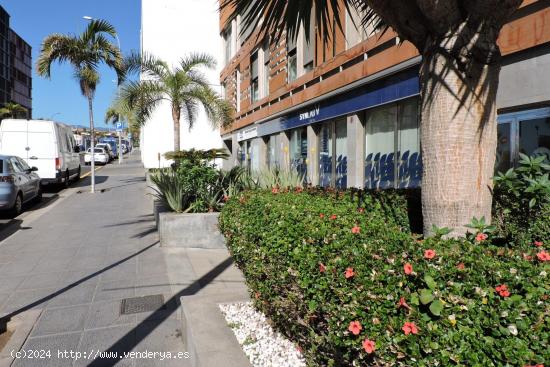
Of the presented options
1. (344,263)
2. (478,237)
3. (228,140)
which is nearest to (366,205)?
(478,237)

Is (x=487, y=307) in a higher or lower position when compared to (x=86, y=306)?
higher

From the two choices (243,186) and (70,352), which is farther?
(243,186)

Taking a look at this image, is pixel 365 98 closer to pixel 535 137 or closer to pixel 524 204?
pixel 535 137

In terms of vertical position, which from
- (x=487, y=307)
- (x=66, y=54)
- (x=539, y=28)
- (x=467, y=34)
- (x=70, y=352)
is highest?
(x=66, y=54)

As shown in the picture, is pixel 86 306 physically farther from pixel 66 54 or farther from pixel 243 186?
pixel 66 54

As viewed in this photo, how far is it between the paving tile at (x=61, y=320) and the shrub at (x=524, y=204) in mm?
3810

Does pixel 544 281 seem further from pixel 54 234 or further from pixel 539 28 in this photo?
pixel 54 234

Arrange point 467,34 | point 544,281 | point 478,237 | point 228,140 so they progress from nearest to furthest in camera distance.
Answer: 1. point 544,281
2. point 478,237
3. point 467,34
4. point 228,140

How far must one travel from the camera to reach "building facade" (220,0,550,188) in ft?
20.4

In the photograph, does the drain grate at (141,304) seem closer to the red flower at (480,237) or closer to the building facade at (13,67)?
the red flower at (480,237)

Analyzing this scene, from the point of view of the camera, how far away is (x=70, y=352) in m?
3.62

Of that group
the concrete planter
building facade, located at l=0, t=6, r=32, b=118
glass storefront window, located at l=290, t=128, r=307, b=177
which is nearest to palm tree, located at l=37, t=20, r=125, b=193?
glass storefront window, located at l=290, t=128, r=307, b=177

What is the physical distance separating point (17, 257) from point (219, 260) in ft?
10.8

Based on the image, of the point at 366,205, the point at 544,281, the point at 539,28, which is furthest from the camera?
the point at 539,28
